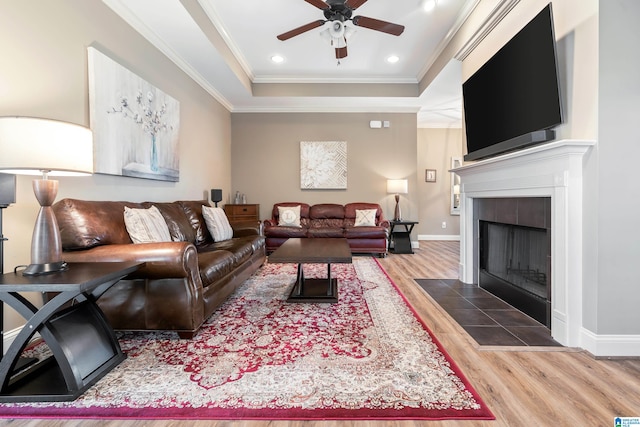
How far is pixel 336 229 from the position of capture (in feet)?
16.7

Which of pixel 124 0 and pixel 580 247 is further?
pixel 124 0

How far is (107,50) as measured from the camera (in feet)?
8.11

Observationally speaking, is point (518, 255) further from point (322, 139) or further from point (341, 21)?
point (322, 139)

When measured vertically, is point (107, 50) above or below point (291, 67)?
below

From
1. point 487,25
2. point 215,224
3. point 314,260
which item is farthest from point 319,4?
point 215,224

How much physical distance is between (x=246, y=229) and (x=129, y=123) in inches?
69.8

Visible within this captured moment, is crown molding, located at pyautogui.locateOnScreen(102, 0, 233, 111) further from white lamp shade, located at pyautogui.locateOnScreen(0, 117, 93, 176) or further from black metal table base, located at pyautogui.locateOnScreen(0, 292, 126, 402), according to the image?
black metal table base, located at pyautogui.locateOnScreen(0, 292, 126, 402)

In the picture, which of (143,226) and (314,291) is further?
(314,291)

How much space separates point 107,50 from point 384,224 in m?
4.24

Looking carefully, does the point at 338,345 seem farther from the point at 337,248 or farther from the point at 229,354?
the point at 337,248

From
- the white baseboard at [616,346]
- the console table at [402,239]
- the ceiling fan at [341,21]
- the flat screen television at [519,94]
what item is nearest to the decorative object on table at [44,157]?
A: the ceiling fan at [341,21]

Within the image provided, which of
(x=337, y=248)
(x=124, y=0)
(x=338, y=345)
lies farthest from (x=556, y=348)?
(x=124, y=0)

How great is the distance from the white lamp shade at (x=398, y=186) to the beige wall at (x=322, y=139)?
9.5 inches

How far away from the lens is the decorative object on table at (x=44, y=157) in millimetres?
1376
